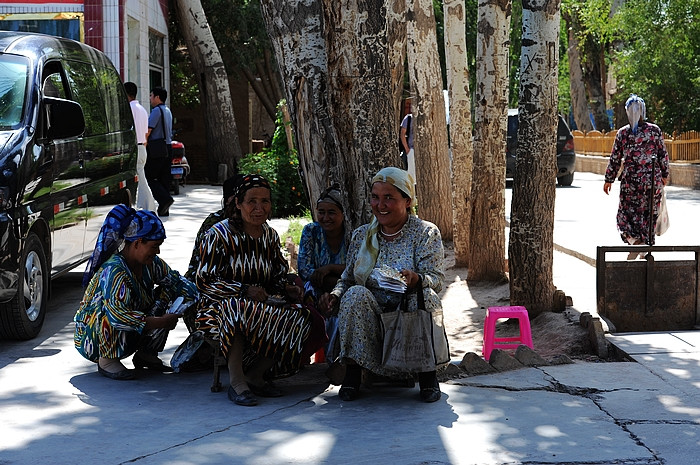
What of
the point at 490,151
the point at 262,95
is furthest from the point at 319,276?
the point at 262,95

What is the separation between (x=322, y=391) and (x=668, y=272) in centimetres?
349

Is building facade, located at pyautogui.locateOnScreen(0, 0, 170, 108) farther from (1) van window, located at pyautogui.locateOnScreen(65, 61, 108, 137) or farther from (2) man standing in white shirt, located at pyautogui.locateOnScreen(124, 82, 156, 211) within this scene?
(1) van window, located at pyautogui.locateOnScreen(65, 61, 108, 137)

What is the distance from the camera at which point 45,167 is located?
26.2 ft

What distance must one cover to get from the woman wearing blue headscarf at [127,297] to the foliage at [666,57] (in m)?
20.3

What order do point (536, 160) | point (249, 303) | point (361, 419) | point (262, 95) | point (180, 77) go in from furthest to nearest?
point (262, 95) < point (180, 77) < point (536, 160) < point (249, 303) < point (361, 419)

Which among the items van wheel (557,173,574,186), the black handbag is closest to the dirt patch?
the black handbag

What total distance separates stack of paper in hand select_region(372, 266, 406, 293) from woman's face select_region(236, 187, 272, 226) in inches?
32.2

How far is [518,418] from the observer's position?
563 centimetres

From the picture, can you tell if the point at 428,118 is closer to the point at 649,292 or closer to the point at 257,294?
the point at 649,292

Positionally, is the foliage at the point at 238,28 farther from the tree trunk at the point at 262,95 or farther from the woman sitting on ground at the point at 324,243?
the woman sitting on ground at the point at 324,243

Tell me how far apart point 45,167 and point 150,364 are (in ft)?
6.57

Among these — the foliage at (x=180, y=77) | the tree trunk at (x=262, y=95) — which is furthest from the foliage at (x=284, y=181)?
the tree trunk at (x=262, y=95)

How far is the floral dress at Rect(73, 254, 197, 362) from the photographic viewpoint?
254 inches

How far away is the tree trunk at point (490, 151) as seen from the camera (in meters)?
10.9
